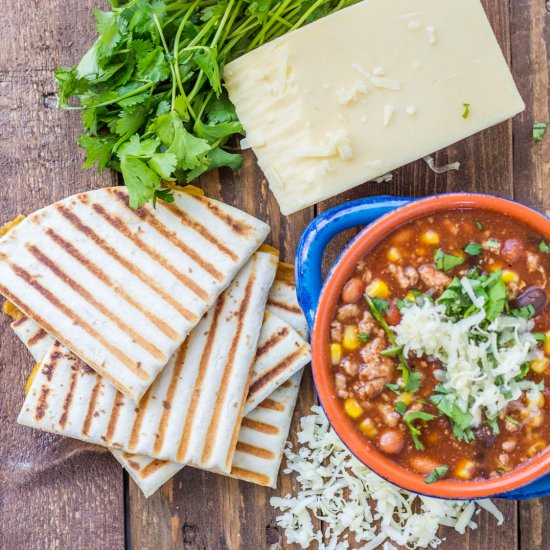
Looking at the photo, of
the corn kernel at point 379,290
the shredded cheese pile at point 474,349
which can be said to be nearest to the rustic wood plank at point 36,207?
the corn kernel at point 379,290

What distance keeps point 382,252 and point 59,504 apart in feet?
5.94

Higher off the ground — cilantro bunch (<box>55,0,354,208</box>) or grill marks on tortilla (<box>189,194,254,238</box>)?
cilantro bunch (<box>55,0,354,208</box>)

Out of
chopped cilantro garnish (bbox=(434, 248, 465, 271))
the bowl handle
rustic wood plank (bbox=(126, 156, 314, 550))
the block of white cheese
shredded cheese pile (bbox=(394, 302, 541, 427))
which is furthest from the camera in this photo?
rustic wood plank (bbox=(126, 156, 314, 550))

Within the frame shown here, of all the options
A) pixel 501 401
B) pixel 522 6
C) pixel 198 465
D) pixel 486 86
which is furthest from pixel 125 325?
pixel 522 6

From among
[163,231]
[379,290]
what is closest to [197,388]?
[163,231]

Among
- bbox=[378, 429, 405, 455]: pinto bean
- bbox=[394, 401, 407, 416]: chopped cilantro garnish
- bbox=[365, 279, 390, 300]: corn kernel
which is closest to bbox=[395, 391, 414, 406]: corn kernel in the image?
bbox=[394, 401, 407, 416]: chopped cilantro garnish

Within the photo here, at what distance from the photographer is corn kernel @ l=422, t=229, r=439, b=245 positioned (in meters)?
2.62

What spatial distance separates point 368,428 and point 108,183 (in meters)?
1.53

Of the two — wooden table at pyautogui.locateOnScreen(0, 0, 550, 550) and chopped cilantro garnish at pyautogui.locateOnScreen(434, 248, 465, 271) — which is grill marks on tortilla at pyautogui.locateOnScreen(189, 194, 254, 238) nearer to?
wooden table at pyautogui.locateOnScreen(0, 0, 550, 550)

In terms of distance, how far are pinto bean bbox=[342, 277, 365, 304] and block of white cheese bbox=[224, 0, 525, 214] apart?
0.45 metres

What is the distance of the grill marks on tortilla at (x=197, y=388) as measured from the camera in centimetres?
302

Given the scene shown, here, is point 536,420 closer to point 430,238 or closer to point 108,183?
point 430,238

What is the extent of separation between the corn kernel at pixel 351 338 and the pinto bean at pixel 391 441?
331 millimetres

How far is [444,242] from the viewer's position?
2.63 meters
